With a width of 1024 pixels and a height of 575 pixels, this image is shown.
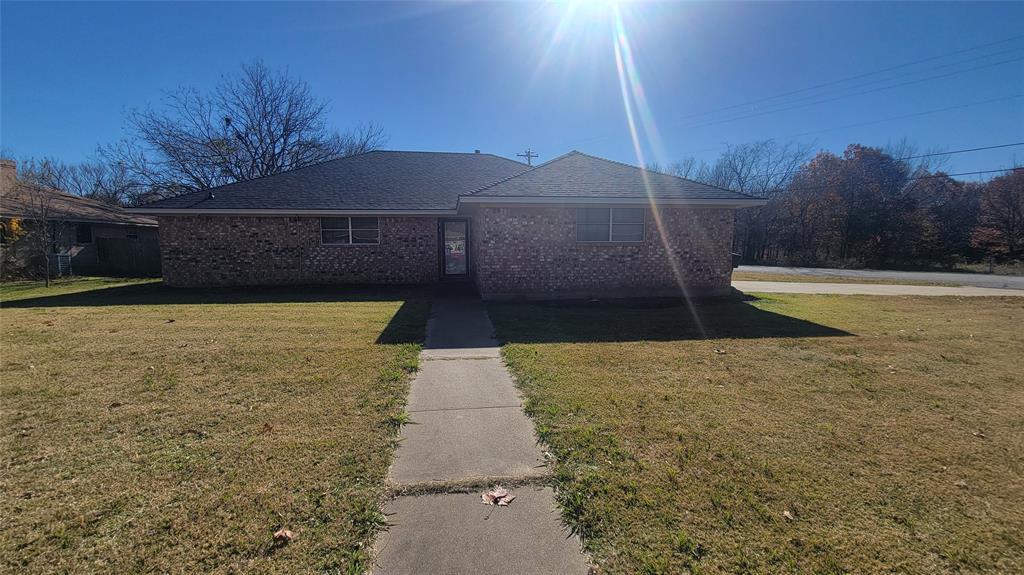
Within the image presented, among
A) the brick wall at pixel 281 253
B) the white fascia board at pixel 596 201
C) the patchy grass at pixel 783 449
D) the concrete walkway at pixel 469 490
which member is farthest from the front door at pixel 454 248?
the concrete walkway at pixel 469 490

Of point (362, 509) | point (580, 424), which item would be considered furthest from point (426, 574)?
point (580, 424)

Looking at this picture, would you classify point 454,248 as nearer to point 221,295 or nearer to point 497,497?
point 221,295

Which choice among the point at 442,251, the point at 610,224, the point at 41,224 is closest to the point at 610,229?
the point at 610,224

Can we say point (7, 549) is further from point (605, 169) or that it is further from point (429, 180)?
point (429, 180)

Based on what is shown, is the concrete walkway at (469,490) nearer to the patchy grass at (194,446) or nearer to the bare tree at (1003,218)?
the patchy grass at (194,446)

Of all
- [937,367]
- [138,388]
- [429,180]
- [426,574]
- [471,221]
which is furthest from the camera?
[429,180]

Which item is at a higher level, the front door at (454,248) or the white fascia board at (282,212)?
the white fascia board at (282,212)

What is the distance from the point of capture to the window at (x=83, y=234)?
17.1 m

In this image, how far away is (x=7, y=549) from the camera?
221 centimetres

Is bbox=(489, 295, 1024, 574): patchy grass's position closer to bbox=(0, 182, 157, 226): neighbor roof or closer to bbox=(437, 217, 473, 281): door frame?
bbox=(437, 217, 473, 281): door frame

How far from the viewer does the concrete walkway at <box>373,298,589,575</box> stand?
7.34ft

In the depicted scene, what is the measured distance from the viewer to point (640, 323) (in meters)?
8.10

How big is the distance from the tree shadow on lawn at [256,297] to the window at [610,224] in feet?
14.7

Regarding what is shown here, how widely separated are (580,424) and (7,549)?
142 inches
